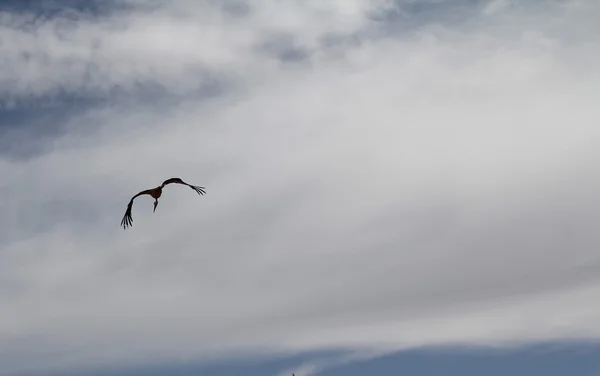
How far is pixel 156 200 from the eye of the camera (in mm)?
73375

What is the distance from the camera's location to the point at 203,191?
3022 inches

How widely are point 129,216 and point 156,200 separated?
5128 millimetres

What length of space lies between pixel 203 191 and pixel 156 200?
5.83 meters

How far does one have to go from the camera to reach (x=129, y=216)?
76375 mm

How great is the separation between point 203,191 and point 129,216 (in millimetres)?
8841
